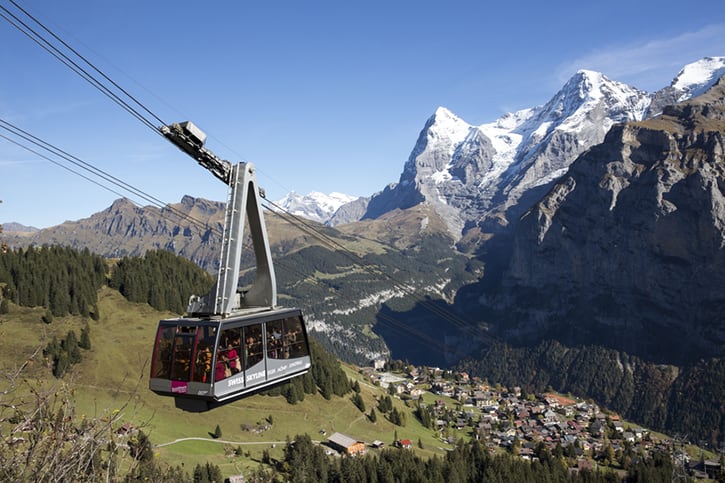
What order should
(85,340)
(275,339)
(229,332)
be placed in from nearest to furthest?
(229,332)
(275,339)
(85,340)

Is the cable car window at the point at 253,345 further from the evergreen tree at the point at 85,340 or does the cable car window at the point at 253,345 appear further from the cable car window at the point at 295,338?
the evergreen tree at the point at 85,340

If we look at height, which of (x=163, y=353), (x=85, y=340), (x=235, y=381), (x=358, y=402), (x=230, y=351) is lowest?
(x=358, y=402)

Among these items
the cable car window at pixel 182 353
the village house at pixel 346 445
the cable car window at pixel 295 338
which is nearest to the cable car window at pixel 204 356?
the cable car window at pixel 182 353

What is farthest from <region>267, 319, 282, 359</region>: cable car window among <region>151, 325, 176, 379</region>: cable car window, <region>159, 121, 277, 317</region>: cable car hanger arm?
<region>151, 325, 176, 379</region>: cable car window

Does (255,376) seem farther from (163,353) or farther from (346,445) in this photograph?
(346,445)

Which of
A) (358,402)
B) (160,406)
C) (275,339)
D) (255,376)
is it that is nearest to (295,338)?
(275,339)

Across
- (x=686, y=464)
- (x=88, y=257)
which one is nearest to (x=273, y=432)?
(x=88, y=257)
